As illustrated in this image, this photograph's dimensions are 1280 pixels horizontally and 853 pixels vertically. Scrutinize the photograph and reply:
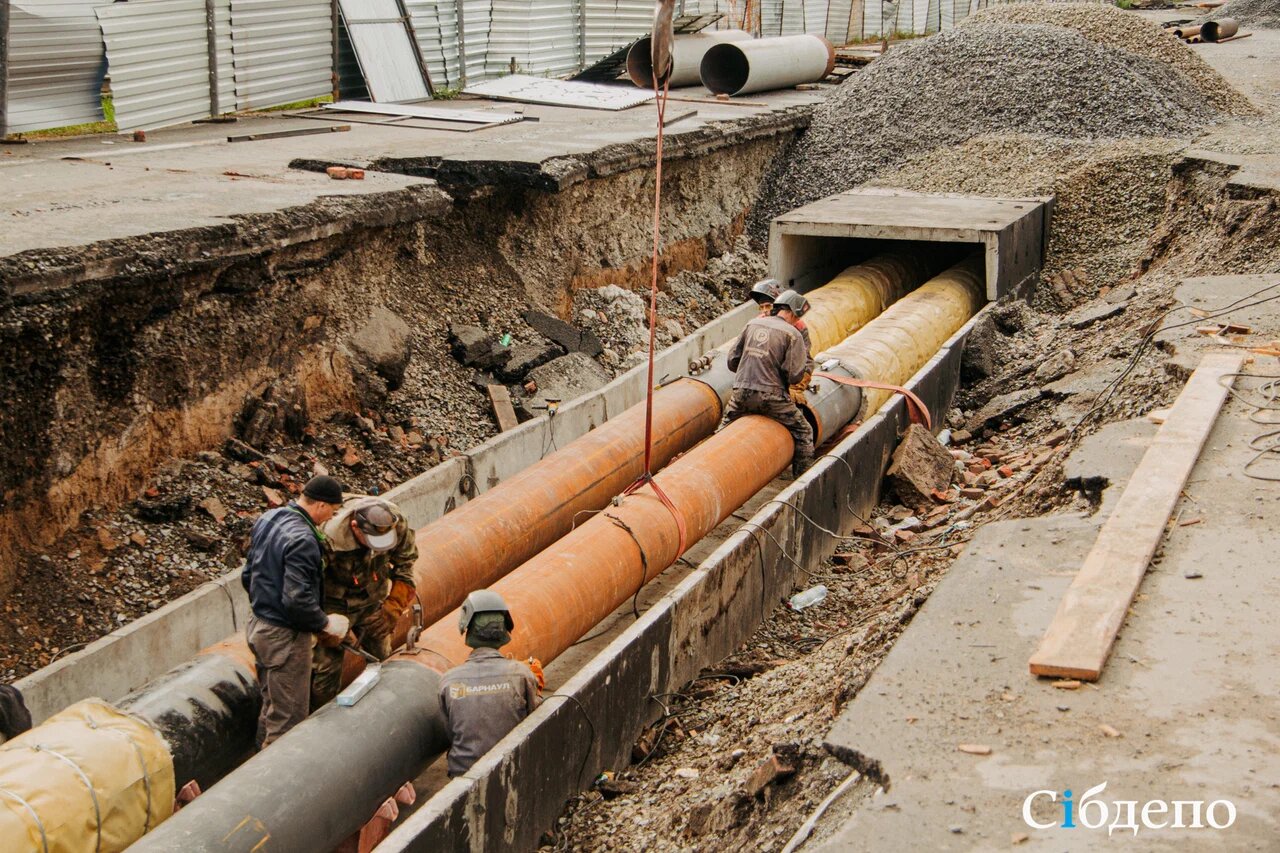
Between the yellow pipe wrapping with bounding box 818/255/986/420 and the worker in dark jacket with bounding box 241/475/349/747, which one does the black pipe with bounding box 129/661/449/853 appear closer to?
the worker in dark jacket with bounding box 241/475/349/747

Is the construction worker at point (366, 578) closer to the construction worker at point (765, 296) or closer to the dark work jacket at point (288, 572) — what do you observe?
the dark work jacket at point (288, 572)

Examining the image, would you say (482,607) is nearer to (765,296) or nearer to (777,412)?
(777,412)

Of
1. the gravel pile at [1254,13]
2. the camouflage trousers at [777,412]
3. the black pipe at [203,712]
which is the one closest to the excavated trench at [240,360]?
the black pipe at [203,712]

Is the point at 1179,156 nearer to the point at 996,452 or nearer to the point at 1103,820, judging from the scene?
the point at 996,452

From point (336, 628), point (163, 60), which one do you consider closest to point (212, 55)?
point (163, 60)

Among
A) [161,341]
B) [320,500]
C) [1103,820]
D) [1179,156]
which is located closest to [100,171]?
[161,341]

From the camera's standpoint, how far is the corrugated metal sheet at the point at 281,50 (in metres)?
14.9

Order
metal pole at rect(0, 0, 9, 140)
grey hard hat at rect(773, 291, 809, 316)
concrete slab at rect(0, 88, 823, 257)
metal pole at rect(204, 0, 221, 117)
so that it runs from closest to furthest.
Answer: concrete slab at rect(0, 88, 823, 257) < grey hard hat at rect(773, 291, 809, 316) < metal pole at rect(0, 0, 9, 140) < metal pole at rect(204, 0, 221, 117)

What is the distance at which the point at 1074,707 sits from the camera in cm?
487

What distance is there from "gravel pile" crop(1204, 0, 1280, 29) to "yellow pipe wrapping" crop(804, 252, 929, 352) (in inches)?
826

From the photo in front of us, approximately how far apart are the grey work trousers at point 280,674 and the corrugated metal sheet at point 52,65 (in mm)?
8416

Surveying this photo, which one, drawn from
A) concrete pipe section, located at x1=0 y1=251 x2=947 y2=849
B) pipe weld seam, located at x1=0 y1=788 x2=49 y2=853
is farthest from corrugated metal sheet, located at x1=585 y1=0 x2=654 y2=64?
pipe weld seam, located at x1=0 y1=788 x2=49 y2=853

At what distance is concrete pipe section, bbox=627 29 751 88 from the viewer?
2011cm

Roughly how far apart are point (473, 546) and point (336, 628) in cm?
169
